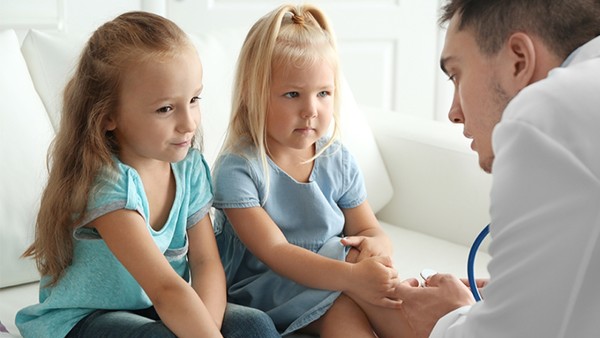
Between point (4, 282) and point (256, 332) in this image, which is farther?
point (4, 282)

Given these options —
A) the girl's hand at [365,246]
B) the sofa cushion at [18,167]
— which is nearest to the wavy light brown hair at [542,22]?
the girl's hand at [365,246]

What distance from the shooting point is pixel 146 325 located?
1531 mm

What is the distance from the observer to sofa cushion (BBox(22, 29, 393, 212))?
197 centimetres

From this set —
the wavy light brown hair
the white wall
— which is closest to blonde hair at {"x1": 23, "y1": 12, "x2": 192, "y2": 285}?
the wavy light brown hair

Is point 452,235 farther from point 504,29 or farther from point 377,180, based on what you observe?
point 504,29

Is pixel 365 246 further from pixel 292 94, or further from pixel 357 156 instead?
pixel 357 156

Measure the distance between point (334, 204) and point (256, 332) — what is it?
0.38m

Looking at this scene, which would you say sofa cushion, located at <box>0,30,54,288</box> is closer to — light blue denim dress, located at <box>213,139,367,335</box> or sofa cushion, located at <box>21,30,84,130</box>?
sofa cushion, located at <box>21,30,84,130</box>

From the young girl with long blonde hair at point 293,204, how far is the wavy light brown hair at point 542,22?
1.94ft

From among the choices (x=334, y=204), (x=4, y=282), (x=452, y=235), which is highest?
(x=334, y=204)

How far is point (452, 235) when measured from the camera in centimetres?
232

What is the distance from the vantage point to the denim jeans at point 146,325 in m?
1.52

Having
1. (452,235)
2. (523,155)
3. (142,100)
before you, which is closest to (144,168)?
(142,100)

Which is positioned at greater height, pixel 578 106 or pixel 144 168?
pixel 578 106
